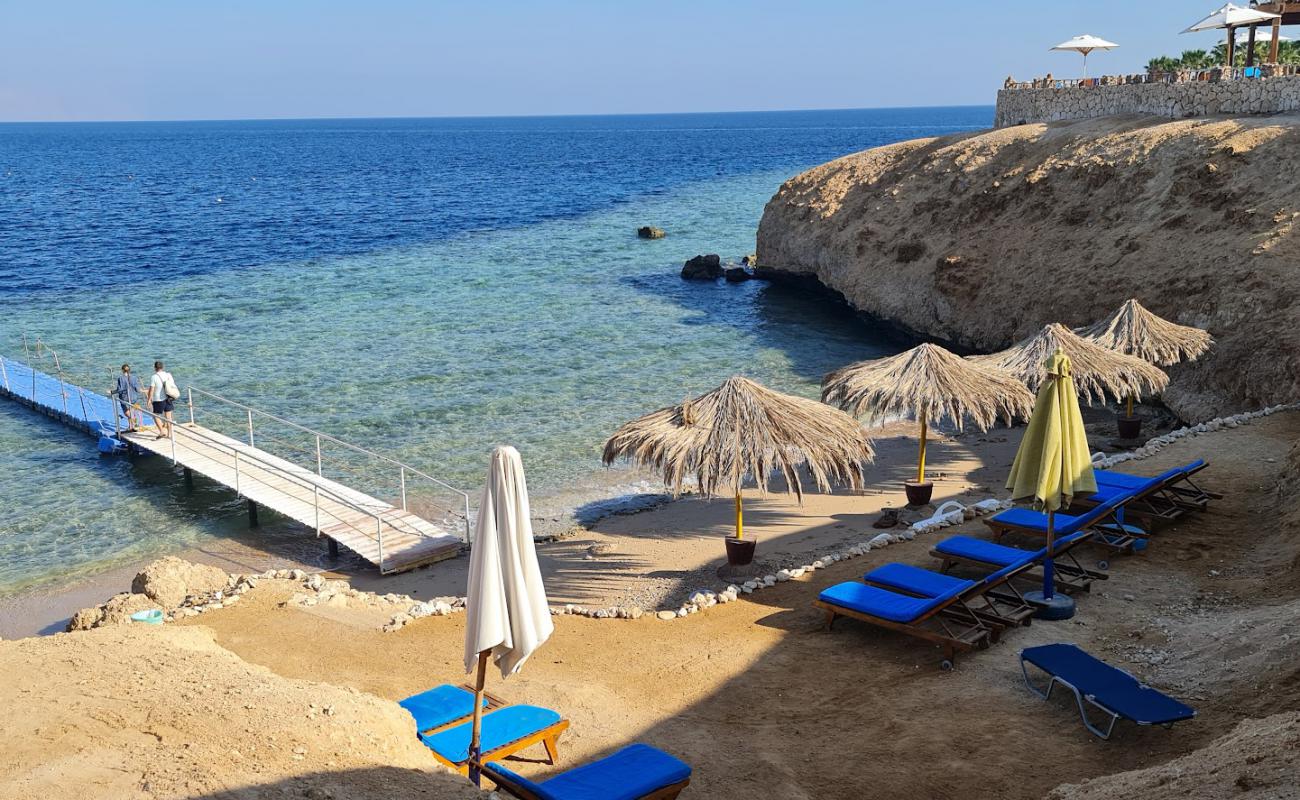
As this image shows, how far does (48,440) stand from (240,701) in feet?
58.8

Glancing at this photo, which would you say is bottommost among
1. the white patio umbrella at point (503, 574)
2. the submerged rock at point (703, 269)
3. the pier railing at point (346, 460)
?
the pier railing at point (346, 460)

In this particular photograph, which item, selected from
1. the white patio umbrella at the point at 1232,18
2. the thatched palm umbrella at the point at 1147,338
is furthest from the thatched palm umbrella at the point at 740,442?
the white patio umbrella at the point at 1232,18

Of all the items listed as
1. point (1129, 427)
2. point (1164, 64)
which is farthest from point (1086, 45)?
point (1129, 427)

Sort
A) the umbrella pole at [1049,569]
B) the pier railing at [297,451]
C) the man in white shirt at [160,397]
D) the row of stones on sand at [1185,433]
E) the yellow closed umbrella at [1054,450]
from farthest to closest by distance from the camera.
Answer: the man in white shirt at [160,397], the pier railing at [297,451], the row of stones on sand at [1185,433], the umbrella pole at [1049,569], the yellow closed umbrella at [1054,450]

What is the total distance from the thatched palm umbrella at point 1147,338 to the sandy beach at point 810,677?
478 centimetres

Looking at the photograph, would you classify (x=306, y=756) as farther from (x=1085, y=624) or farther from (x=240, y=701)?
(x=1085, y=624)

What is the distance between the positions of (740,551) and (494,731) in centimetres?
624

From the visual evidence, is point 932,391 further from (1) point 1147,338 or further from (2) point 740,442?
(1) point 1147,338

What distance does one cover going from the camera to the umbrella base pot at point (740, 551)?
13852mm

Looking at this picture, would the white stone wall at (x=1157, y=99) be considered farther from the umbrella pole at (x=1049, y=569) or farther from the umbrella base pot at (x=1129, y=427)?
the umbrella pole at (x=1049, y=569)

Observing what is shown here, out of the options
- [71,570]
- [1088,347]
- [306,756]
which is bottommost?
[71,570]

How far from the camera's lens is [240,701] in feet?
26.5

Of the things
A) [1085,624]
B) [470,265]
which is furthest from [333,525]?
[470,265]

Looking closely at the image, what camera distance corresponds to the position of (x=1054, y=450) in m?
10.5
